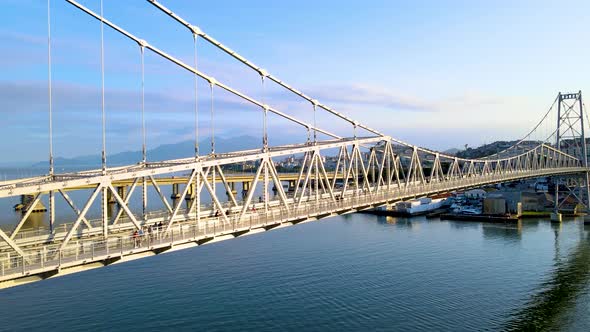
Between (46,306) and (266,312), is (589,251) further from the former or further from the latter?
(46,306)

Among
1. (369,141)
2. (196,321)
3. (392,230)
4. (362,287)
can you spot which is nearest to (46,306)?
(196,321)

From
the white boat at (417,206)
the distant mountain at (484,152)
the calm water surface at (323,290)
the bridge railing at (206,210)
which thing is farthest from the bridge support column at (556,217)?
the distant mountain at (484,152)

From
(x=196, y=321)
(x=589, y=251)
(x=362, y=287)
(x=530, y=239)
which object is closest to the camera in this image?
(x=196, y=321)

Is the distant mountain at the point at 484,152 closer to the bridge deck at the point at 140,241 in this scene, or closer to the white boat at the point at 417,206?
A: the white boat at the point at 417,206

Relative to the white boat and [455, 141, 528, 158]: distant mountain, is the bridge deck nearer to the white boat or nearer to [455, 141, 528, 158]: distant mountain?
the white boat

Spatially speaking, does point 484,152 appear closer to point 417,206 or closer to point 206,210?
point 417,206

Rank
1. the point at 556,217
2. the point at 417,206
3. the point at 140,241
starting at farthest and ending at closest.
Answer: the point at 417,206 < the point at 556,217 < the point at 140,241

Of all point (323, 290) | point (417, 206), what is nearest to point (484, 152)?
point (417, 206)

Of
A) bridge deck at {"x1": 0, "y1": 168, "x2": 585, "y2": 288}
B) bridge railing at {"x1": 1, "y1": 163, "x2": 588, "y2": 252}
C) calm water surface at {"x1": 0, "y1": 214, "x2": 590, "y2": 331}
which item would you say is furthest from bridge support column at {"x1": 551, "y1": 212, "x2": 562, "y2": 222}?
bridge deck at {"x1": 0, "y1": 168, "x2": 585, "y2": 288}
